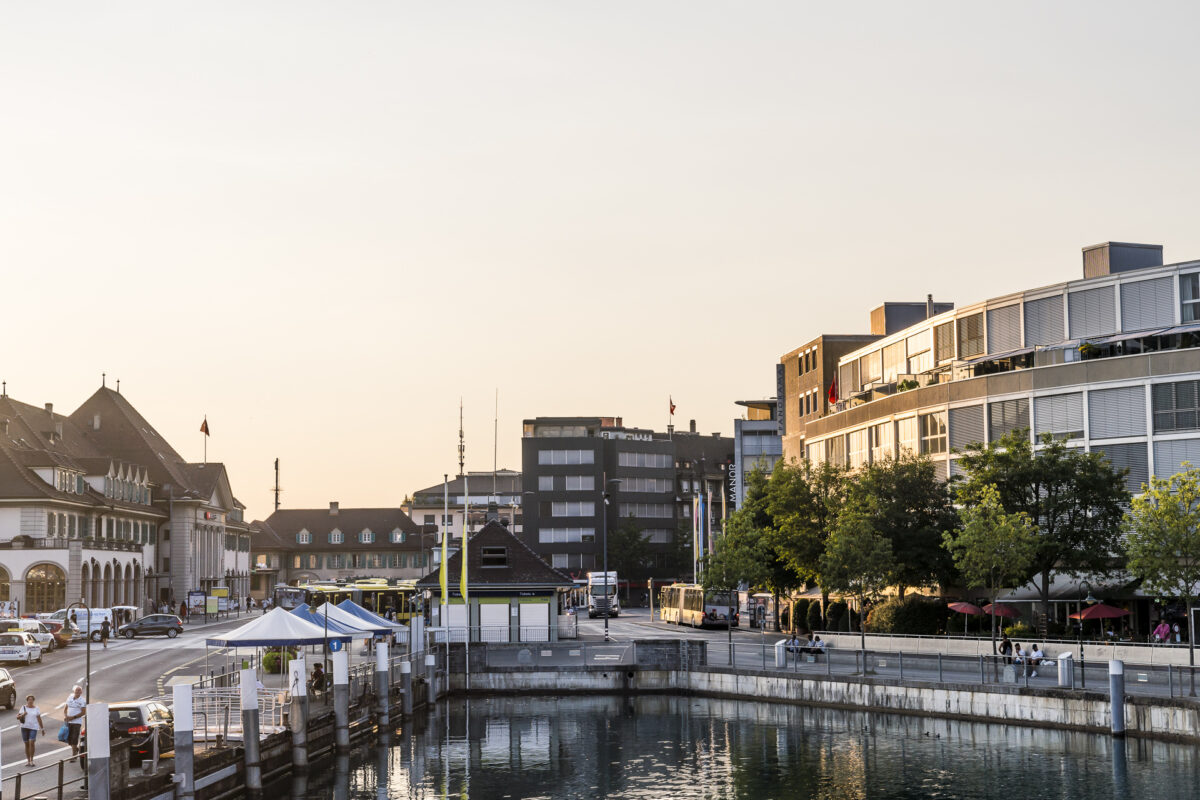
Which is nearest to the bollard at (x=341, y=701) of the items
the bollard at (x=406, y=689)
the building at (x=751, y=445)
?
the bollard at (x=406, y=689)

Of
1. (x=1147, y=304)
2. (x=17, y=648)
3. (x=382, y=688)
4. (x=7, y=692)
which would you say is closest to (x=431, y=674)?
(x=382, y=688)

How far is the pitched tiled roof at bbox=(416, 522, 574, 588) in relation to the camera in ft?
247

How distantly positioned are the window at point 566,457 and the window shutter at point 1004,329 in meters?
99.0

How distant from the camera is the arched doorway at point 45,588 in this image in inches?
4134

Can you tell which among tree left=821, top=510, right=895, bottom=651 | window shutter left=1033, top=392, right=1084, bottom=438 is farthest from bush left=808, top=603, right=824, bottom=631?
window shutter left=1033, top=392, right=1084, bottom=438

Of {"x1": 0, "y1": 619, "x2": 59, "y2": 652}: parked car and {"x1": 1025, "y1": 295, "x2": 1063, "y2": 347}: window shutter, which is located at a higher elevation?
{"x1": 1025, "y1": 295, "x2": 1063, "y2": 347}: window shutter

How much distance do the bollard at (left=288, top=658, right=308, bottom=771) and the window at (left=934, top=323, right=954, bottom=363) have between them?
47969 mm

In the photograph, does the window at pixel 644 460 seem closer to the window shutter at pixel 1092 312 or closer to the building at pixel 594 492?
the building at pixel 594 492

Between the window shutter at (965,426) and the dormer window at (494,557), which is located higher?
the window shutter at (965,426)

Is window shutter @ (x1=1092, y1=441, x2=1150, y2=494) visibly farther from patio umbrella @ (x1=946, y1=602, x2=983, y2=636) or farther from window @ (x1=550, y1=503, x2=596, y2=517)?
window @ (x1=550, y1=503, x2=596, y2=517)

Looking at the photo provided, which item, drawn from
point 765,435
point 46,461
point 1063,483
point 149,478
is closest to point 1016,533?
point 1063,483

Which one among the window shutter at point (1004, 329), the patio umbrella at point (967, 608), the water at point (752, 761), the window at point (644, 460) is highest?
the window shutter at point (1004, 329)

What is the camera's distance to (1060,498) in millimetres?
62125

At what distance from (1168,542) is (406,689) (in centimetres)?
2902
